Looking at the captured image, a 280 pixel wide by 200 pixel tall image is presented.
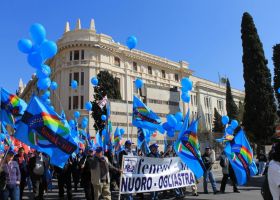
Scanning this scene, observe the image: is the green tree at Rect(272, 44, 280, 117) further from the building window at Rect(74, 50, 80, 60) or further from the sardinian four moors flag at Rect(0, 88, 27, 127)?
the sardinian four moors flag at Rect(0, 88, 27, 127)

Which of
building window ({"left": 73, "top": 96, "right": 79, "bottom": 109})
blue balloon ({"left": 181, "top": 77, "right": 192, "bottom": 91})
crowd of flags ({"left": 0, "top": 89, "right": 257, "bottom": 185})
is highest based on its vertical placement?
building window ({"left": 73, "top": 96, "right": 79, "bottom": 109})

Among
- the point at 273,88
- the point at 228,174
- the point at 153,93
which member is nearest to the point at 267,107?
the point at 273,88

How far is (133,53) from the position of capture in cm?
6150

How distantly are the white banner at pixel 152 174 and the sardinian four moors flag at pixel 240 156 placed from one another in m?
1.60

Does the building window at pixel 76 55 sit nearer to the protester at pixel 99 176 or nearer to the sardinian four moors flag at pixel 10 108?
the sardinian four moors flag at pixel 10 108

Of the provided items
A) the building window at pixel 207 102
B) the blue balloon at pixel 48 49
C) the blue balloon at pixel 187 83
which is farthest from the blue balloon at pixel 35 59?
the building window at pixel 207 102

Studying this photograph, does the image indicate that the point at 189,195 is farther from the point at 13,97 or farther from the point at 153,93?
the point at 153,93

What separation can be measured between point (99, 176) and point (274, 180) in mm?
6307

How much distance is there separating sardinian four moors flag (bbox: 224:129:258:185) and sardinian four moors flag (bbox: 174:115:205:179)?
178 centimetres

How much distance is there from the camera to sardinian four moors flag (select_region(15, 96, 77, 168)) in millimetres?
7531

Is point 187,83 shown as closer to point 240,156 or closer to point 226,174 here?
point 226,174

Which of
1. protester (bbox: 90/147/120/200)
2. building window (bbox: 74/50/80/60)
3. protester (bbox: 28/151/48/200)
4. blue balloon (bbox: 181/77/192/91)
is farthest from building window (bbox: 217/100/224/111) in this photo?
protester (bbox: 90/147/120/200)

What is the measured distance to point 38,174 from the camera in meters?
10.0

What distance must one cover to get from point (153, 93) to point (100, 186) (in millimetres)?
27247
